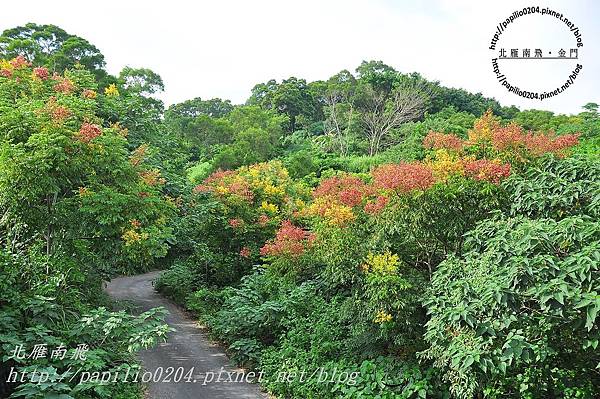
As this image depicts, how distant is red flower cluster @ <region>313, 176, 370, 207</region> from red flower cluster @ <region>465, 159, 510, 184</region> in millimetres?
1862

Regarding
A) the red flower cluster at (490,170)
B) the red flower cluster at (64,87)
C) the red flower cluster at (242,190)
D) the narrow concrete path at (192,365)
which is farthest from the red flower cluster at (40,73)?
the red flower cluster at (490,170)

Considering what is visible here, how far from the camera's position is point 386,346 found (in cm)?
640

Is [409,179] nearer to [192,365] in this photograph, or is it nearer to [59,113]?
[59,113]

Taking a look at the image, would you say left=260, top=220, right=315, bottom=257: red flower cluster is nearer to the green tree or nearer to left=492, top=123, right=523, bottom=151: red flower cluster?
left=492, top=123, right=523, bottom=151: red flower cluster

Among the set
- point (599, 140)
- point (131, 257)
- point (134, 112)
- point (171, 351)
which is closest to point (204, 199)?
point (134, 112)

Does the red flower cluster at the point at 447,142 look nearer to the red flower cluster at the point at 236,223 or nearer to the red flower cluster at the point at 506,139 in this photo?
the red flower cluster at the point at 506,139

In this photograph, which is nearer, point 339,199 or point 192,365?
point 339,199

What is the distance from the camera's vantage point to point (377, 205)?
616 centimetres

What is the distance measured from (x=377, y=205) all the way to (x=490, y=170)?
154cm

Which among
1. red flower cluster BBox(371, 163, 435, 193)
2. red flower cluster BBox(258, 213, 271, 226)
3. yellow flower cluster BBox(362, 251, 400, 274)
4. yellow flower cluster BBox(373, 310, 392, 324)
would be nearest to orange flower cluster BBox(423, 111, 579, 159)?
red flower cluster BBox(371, 163, 435, 193)

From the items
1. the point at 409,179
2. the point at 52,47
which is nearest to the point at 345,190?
the point at 409,179

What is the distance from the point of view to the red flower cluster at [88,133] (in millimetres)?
6043

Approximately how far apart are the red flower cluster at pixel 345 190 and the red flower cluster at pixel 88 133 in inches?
142

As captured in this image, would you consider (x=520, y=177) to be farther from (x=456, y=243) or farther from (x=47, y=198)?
(x=47, y=198)
